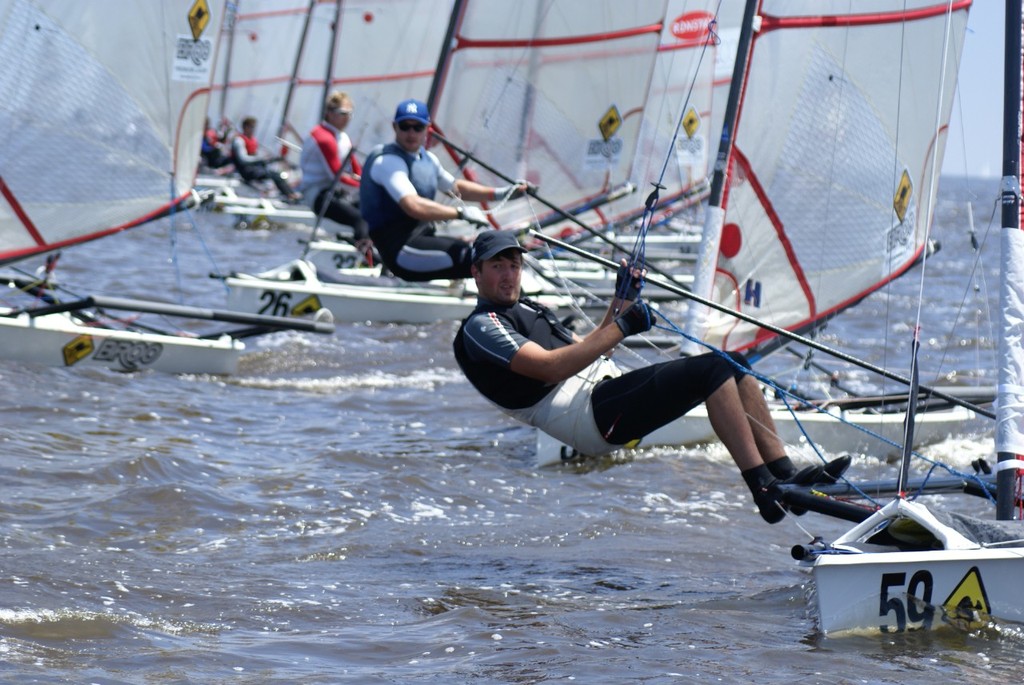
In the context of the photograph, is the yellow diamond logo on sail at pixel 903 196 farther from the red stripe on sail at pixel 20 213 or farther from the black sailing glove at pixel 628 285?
the red stripe on sail at pixel 20 213

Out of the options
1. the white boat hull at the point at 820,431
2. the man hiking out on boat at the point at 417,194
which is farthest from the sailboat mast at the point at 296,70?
the white boat hull at the point at 820,431

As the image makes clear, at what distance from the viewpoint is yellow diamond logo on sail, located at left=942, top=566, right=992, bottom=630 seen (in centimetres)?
425

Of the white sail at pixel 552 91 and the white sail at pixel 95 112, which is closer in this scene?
the white sail at pixel 95 112

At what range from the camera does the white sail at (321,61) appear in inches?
781

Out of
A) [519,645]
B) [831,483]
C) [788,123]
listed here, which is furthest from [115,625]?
[788,123]

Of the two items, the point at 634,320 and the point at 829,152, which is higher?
the point at 829,152

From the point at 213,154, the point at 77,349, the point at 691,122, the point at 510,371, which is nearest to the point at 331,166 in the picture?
the point at 77,349

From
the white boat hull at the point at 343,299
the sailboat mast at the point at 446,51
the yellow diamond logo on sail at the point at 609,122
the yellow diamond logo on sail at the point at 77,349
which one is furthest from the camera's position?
the yellow diamond logo on sail at the point at 609,122

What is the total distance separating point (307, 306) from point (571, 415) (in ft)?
21.5

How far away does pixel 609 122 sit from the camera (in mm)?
13008

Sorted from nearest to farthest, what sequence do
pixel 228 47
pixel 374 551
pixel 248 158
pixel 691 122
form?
pixel 374 551 → pixel 691 122 → pixel 248 158 → pixel 228 47

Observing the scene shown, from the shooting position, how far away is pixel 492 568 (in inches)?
207

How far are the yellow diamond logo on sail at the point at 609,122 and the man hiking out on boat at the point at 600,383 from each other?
26.2 ft

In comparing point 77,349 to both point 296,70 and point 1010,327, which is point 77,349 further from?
point 296,70
